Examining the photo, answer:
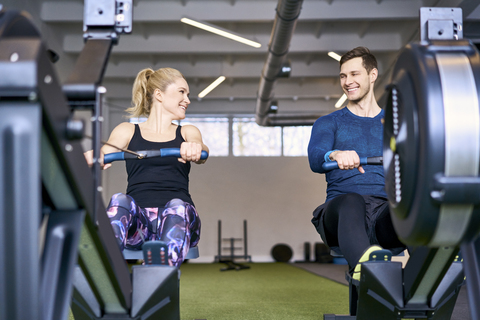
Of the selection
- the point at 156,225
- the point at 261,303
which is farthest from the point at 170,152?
the point at 261,303

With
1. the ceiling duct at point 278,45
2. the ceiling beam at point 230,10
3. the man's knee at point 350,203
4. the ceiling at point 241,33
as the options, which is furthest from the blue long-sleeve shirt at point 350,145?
the ceiling beam at point 230,10

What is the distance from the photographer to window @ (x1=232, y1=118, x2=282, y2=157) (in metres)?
9.95

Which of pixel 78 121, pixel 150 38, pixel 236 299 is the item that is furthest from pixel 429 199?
pixel 150 38

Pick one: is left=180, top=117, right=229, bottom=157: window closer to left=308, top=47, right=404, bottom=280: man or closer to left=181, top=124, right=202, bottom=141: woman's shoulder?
left=181, top=124, right=202, bottom=141: woman's shoulder

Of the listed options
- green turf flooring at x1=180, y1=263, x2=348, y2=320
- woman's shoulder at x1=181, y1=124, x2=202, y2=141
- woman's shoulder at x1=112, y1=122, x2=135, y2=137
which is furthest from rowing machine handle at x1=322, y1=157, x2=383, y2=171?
green turf flooring at x1=180, y1=263, x2=348, y2=320

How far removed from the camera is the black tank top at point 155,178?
1.76m

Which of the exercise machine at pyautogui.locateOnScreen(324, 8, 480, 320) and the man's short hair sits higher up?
the man's short hair

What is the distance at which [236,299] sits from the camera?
3357 millimetres

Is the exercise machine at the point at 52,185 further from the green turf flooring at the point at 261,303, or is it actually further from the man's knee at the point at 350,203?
the green turf flooring at the point at 261,303

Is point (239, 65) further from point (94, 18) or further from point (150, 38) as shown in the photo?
point (94, 18)

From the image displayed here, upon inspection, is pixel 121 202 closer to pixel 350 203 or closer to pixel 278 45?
pixel 350 203

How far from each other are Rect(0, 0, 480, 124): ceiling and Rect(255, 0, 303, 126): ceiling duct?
0.46 meters

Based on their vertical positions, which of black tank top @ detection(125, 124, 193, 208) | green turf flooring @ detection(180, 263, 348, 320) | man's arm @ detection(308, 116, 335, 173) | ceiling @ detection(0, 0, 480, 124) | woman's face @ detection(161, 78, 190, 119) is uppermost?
ceiling @ detection(0, 0, 480, 124)

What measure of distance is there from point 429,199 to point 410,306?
1.79 feet
